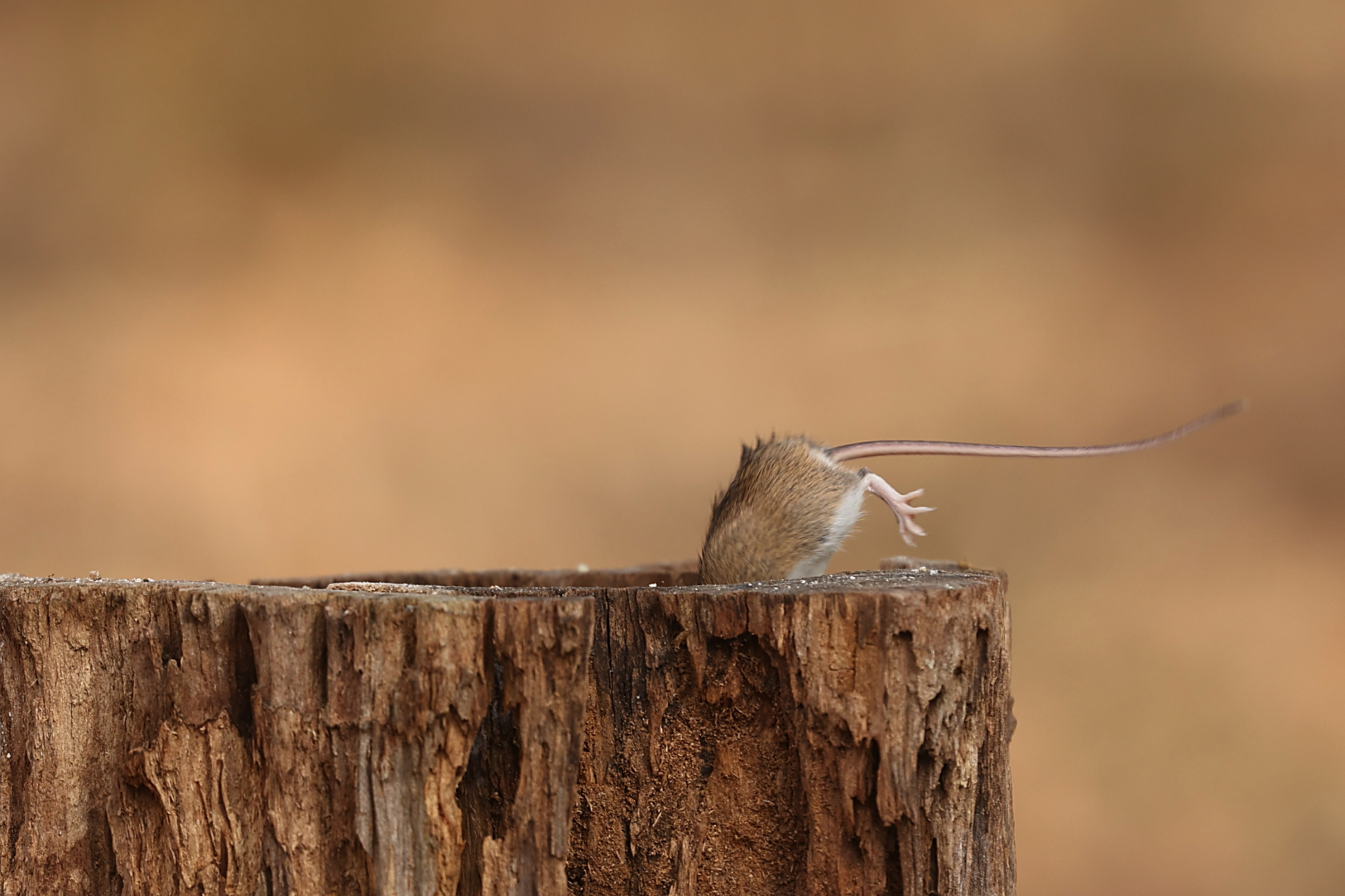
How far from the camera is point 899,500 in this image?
2.54 metres

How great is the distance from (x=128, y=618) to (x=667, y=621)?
81 centimetres

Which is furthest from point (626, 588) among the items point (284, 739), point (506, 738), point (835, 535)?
point (835, 535)

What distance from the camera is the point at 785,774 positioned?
166 centimetres

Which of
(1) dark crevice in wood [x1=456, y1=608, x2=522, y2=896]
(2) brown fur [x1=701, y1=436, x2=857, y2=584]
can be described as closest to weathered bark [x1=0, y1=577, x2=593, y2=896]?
(1) dark crevice in wood [x1=456, y1=608, x2=522, y2=896]

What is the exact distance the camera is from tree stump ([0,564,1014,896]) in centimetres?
147

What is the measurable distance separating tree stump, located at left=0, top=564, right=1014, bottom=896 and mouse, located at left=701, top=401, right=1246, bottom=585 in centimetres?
46

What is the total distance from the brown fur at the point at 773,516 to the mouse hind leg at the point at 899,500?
0.12 meters

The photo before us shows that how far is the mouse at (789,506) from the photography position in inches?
87.8

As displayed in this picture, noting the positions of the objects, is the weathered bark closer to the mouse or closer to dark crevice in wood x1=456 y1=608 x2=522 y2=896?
dark crevice in wood x1=456 y1=608 x2=522 y2=896

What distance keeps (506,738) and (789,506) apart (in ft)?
2.93

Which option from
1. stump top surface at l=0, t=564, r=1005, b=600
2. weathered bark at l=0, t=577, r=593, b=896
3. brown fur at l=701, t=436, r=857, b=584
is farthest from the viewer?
brown fur at l=701, t=436, r=857, b=584

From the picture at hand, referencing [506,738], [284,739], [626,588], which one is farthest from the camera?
[626,588]

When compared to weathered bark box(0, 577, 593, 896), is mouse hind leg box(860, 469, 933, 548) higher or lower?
higher

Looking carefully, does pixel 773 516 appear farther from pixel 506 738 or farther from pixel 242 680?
pixel 242 680
